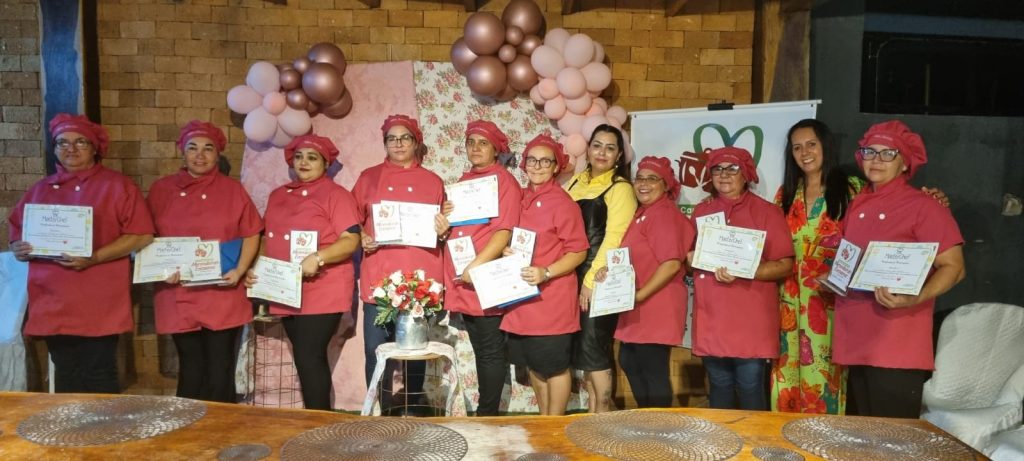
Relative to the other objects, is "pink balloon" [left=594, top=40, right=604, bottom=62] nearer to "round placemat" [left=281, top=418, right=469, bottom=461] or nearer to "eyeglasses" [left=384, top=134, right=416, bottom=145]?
"eyeglasses" [left=384, top=134, right=416, bottom=145]

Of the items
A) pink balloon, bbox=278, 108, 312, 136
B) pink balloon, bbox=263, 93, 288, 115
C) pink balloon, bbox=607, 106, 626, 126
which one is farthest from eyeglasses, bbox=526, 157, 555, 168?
pink balloon, bbox=263, 93, 288, 115

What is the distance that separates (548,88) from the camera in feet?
13.8

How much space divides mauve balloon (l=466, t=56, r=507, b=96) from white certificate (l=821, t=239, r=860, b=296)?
7.00 ft

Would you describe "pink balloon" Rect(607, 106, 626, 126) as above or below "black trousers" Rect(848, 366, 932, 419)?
above

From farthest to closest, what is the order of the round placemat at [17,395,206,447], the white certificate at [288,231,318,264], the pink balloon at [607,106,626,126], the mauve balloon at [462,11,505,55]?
1. the pink balloon at [607,106,626,126]
2. the mauve balloon at [462,11,505,55]
3. the white certificate at [288,231,318,264]
4. the round placemat at [17,395,206,447]

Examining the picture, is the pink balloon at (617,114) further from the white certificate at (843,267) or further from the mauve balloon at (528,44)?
the white certificate at (843,267)

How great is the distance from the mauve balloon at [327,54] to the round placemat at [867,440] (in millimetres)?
3376

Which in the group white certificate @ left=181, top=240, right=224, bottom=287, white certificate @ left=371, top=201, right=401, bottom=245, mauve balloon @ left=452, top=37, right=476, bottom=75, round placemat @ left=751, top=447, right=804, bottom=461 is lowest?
round placemat @ left=751, top=447, right=804, bottom=461

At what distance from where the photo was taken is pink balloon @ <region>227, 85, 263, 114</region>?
13.9 ft

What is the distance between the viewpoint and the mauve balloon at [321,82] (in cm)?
417

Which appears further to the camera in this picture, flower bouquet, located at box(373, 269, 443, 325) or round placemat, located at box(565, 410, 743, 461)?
flower bouquet, located at box(373, 269, 443, 325)

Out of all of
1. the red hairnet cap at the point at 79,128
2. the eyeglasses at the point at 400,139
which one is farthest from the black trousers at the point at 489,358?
the red hairnet cap at the point at 79,128

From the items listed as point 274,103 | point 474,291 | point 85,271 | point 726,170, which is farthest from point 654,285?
point 85,271

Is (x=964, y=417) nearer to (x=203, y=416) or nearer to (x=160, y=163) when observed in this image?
(x=203, y=416)
